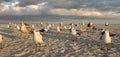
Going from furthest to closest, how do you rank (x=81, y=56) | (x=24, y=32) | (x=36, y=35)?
(x=24, y=32) < (x=36, y=35) < (x=81, y=56)

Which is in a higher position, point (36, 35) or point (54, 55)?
point (36, 35)

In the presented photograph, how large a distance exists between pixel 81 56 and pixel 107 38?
350cm

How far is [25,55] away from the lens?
1391 cm

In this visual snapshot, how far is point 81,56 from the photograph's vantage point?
44.0 feet

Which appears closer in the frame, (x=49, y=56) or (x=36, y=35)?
(x=49, y=56)

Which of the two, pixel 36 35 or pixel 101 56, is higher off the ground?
pixel 36 35

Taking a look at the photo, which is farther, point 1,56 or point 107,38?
point 107,38

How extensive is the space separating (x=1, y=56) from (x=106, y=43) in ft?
23.3

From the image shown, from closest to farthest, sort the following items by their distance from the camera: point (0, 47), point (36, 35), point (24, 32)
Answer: point (36, 35) < point (0, 47) < point (24, 32)

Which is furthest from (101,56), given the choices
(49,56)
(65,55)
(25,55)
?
(25,55)

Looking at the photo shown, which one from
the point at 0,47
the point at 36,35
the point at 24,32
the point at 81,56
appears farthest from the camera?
the point at 24,32

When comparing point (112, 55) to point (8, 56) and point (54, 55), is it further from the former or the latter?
point (8, 56)

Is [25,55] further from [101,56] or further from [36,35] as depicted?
[101,56]

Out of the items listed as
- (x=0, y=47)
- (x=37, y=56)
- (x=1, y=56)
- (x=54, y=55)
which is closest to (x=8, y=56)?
(x=1, y=56)
